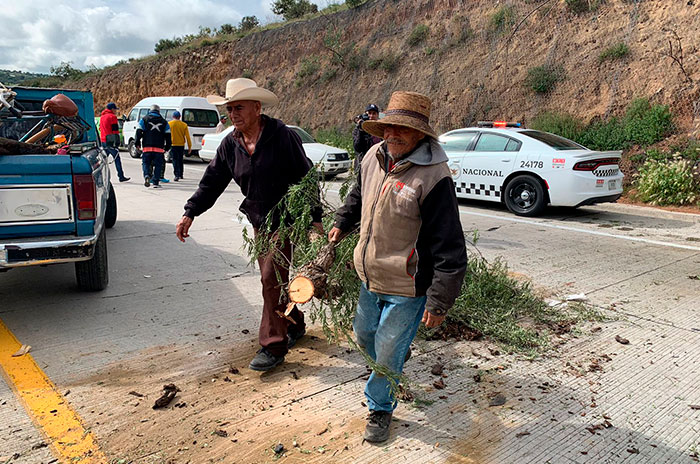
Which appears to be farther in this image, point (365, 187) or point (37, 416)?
point (37, 416)

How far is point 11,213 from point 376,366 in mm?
3122

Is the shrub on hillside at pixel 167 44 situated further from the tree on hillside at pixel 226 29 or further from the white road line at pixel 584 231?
the white road line at pixel 584 231

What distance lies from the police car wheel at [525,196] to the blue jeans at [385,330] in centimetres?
754

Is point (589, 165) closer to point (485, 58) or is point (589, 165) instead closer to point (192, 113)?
point (485, 58)

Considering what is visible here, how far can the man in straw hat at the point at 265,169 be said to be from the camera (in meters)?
3.61

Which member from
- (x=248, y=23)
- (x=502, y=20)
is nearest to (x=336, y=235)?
(x=502, y=20)

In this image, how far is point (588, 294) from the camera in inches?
211

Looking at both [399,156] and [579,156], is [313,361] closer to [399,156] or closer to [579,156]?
[399,156]

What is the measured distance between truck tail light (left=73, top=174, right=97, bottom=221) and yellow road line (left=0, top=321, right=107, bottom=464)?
1085 mm

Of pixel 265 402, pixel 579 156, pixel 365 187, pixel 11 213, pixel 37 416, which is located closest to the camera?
pixel 365 187

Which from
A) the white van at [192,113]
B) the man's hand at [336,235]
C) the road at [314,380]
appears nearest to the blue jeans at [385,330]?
the road at [314,380]

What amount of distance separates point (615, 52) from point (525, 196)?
28.6 feet

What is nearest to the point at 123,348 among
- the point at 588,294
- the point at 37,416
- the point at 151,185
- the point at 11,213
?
the point at 37,416

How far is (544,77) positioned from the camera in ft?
56.3
